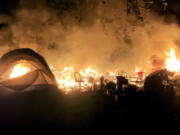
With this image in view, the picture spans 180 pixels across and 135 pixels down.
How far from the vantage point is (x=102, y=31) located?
14484mm

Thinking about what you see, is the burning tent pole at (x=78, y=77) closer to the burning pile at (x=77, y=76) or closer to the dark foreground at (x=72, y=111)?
the burning pile at (x=77, y=76)

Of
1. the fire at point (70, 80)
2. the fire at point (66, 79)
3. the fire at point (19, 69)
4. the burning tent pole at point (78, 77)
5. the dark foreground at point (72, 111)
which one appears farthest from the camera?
the fire at point (66, 79)

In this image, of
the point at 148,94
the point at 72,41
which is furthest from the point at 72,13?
the point at 148,94

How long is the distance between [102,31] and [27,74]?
32.7ft

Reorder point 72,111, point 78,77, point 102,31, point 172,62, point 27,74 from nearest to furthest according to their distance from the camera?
point 72,111, point 27,74, point 78,77, point 172,62, point 102,31

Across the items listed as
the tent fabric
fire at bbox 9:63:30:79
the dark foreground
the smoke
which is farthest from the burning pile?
the dark foreground

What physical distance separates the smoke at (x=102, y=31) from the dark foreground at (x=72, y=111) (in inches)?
306

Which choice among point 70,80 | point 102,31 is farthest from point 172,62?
point 70,80

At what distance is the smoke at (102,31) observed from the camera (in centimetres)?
1297

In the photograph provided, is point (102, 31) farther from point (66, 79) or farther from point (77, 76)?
point (77, 76)

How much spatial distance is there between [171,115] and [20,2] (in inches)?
489

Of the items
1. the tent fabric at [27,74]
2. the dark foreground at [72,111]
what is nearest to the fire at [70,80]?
the tent fabric at [27,74]

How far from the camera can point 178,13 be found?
46.1ft

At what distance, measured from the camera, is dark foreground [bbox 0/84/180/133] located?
13.7 ft
